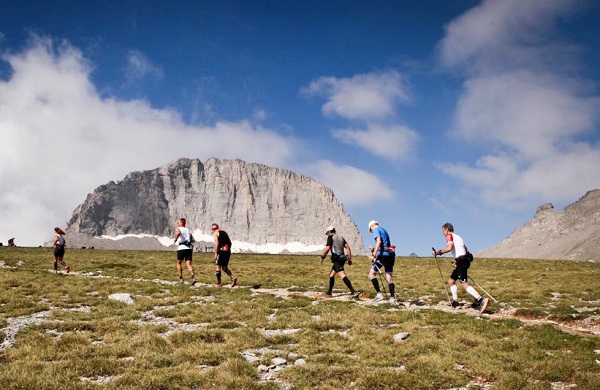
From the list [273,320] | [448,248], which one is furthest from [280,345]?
[448,248]

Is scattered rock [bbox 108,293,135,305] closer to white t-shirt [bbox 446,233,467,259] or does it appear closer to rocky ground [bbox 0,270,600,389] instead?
rocky ground [bbox 0,270,600,389]

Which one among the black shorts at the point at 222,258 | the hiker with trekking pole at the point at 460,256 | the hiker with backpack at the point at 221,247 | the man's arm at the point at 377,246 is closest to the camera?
the hiker with trekking pole at the point at 460,256

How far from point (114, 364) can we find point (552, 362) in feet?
33.9

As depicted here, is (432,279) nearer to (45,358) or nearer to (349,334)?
(349,334)

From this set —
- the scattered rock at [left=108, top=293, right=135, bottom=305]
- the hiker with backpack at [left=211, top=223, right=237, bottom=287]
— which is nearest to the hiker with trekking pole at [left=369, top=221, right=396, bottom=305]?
the hiker with backpack at [left=211, top=223, right=237, bottom=287]

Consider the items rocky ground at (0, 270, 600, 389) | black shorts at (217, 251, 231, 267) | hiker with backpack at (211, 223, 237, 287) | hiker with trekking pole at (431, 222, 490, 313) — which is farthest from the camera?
black shorts at (217, 251, 231, 267)

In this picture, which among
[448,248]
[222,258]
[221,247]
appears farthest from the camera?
[222,258]

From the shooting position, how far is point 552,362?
10258 mm

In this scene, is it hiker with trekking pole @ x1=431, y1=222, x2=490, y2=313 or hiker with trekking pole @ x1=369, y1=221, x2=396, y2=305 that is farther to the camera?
hiker with trekking pole @ x1=369, y1=221, x2=396, y2=305

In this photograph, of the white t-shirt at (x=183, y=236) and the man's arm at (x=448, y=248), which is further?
the white t-shirt at (x=183, y=236)

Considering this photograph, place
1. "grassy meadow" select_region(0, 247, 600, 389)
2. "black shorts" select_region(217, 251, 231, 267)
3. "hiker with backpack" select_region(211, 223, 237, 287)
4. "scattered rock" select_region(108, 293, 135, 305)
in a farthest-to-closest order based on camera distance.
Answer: "black shorts" select_region(217, 251, 231, 267), "hiker with backpack" select_region(211, 223, 237, 287), "scattered rock" select_region(108, 293, 135, 305), "grassy meadow" select_region(0, 247, 600, 389)

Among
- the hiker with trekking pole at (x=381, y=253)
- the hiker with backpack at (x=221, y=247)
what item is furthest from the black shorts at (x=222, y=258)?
the hiker with trekking pole at (x=381, y=253)

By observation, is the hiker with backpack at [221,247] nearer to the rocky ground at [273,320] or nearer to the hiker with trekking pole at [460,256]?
the rocky ground at [273,320]

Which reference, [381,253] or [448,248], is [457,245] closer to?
[448,248]
